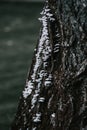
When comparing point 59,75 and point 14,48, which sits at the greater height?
point 14,48

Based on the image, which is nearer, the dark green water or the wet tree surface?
the wet tree surface

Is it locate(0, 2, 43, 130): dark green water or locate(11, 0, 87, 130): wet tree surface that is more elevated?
locate(0, 2, 43, 130): dark green water

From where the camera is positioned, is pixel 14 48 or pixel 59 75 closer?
pixel 59 75

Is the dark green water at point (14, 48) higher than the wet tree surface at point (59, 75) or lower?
higher

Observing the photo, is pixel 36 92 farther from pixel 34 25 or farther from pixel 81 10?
pixel 34 25

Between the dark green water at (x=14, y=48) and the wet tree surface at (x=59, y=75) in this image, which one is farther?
the dark green water at (x=14, y=48)
